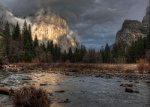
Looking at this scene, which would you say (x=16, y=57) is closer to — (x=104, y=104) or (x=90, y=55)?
(x=90, y=55)

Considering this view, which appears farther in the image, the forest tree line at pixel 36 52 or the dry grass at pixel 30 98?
the forest tree line at pixel 36 52

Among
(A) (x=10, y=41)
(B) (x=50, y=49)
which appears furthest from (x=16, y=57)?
(B) (x=50, y=49)

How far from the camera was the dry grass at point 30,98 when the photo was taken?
16.8 m

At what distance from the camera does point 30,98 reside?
1681 cm

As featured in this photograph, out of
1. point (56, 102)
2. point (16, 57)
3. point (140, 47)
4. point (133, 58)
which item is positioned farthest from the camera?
point (133, 58)

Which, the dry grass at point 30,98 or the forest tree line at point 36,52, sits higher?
the forest tree line at point 36,52

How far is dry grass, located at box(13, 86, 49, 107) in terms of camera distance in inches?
660

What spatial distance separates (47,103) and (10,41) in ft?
316

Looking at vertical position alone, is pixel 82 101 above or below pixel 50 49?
below

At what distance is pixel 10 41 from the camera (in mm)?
110438

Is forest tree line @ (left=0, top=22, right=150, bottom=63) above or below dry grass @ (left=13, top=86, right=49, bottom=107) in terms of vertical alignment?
above

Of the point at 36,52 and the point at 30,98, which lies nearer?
the point at 30,98

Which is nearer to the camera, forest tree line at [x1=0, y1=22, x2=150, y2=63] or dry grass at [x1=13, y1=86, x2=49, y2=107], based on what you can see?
dry grass at [x1=13, y1=86, x2=49, y2=107]

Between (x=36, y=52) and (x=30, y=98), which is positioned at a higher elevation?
(x=36, y=52)
